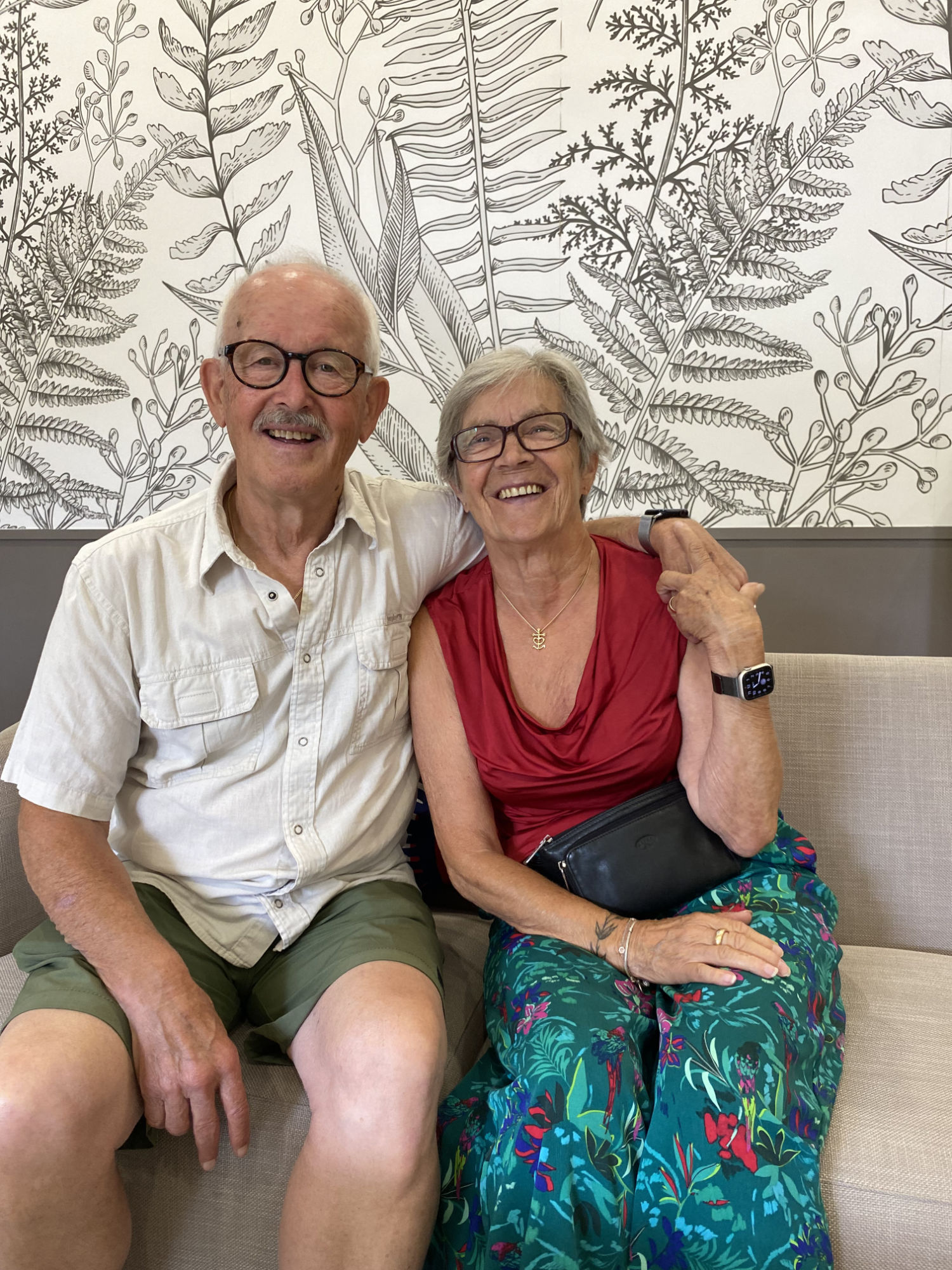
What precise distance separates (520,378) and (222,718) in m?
0.73

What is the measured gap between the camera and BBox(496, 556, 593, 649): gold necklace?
1.62 metres

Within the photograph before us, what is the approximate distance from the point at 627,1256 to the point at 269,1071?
55 centimetres

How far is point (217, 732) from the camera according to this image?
1463 millimetres

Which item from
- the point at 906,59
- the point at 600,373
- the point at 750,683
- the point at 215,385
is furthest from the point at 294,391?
the point at 906,59

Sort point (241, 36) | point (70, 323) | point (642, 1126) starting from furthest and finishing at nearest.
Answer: point (70, 323) < point (241, 36) < point (642, 1126)

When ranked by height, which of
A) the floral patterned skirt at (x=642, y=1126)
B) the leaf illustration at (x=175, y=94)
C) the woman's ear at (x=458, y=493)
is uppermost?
the leaf illustration at (x=175, y=94)

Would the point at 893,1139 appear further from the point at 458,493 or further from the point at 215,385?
the point at 215,385

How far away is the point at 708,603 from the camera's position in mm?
1465

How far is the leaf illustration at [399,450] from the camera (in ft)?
8.12

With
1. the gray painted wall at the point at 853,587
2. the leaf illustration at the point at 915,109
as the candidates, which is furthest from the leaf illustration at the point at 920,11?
the gray painted wall at the point at 853,587

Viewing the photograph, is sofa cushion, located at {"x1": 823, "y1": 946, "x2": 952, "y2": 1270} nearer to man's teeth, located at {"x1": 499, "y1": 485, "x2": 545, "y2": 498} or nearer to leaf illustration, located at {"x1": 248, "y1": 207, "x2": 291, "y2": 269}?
man's teeth, located at {"x1": 499, "y1": 485, "x2": 545, "y2": 498}

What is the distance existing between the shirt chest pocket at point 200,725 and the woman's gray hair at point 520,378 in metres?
0.54

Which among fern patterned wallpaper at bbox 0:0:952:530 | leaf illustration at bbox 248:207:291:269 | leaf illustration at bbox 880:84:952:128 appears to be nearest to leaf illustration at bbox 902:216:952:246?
fern patterned wallpaper at bbox 0:0:952:530

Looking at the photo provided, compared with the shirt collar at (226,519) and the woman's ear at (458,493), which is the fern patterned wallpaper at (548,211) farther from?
the shirt collar at (226,519)
